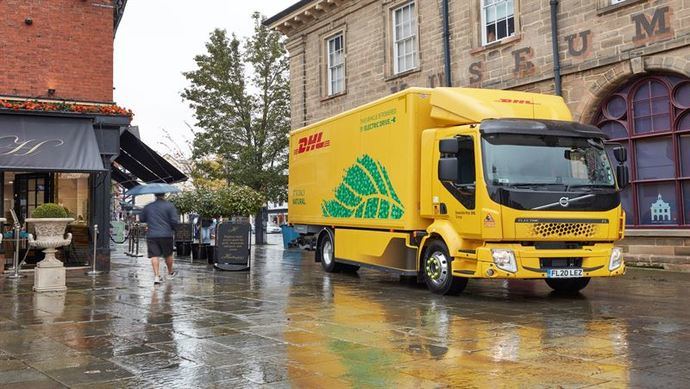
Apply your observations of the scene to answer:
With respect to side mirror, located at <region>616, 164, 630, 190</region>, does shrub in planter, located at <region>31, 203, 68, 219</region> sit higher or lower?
lower

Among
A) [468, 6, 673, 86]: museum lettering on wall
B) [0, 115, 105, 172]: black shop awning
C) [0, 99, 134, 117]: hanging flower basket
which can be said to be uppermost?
[468, 6, 673, 86]: museum lettering on wall

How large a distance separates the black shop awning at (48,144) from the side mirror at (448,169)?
752 cm

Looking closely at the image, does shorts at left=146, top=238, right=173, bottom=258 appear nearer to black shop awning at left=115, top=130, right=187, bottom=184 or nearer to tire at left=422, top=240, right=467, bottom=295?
tire at left=422, top=240, right=467, bottom=295

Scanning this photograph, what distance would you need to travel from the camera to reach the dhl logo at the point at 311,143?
14.1 meters

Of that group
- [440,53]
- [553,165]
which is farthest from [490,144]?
[440,53]

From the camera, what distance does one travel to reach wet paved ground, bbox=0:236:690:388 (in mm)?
5004

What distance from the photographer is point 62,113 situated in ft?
45.5

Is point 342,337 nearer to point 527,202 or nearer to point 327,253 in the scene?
point 527,202

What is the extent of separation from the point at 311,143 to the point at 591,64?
6.53m

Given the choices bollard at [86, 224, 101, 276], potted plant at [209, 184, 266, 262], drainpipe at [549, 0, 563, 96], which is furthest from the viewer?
potted plant at [209, 184, 266, 262]

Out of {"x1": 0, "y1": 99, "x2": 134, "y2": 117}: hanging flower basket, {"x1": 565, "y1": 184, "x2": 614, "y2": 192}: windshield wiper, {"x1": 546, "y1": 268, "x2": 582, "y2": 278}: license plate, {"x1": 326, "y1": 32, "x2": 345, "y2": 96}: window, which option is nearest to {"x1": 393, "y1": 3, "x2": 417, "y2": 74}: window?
{"x1": 326, "y1": 32, "x2": 345, "y2": 96}: window

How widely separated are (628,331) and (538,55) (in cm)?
1042

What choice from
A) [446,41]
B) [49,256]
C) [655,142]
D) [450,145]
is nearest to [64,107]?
[49,256]

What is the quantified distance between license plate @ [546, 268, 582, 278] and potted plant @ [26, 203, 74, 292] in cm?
776
